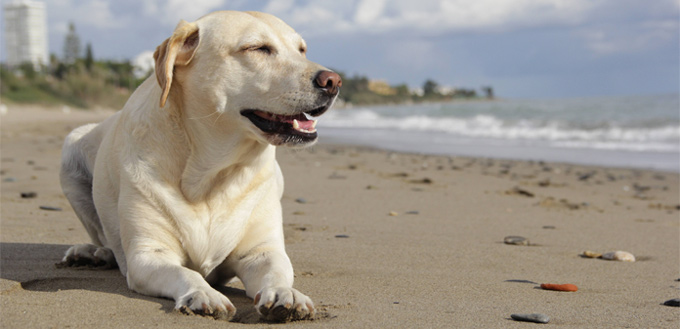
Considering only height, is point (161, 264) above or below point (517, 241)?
above

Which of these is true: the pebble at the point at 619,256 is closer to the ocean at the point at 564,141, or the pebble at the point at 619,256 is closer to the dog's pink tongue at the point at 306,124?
the dog's pink tongue at the point at 306,124

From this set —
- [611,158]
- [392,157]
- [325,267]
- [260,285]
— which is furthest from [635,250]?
[611,158]

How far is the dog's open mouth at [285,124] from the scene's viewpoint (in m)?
3.26

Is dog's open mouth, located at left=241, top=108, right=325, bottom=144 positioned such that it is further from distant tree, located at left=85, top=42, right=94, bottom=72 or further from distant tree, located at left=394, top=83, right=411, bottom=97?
distant tree, located at left=394, top=83, right=411, bottom=97

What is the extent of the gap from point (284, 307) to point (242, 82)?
121cm

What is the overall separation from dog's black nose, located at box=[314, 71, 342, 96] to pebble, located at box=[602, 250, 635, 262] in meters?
2.55

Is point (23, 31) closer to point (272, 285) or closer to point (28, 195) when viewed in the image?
point (28, 195)

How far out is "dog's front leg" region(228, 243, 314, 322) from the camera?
2.71 meters

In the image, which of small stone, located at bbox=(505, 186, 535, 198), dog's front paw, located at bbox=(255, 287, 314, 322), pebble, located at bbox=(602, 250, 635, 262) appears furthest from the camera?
small stone, located at bbox=(505, 186, 535, 198)

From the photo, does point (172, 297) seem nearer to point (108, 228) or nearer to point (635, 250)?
point (108, 228)

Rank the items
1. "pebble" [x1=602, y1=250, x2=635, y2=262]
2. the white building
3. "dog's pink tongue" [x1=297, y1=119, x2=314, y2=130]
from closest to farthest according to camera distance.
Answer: "dog's pink tongue" [x1=297, y1=119, x2=314, y2=130]
"pebble" [x1=602, y1=250, x2=635, y2=262]
the white building

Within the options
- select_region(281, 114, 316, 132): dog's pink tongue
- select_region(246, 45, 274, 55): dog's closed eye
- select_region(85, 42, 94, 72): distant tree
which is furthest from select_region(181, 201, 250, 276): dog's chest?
select_region(85, 42, 94, 72): distant tree

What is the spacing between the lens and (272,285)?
2.92 meters

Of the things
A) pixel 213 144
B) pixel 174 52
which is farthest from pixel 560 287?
pixel 174 52
